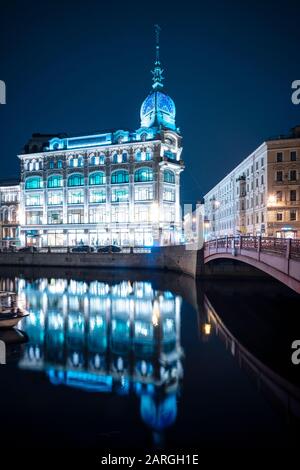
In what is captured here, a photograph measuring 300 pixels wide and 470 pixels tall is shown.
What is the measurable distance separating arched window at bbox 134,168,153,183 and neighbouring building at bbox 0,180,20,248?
29.8 metres

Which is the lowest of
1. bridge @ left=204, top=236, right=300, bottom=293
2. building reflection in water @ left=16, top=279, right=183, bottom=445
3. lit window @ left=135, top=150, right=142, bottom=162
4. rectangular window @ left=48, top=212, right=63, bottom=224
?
building reflection in water @ left=16, top=279, right=183, bottom=445

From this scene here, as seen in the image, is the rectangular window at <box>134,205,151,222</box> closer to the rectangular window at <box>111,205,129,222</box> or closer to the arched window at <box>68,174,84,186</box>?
the rectangular window at <box>111,205,129,222</box>

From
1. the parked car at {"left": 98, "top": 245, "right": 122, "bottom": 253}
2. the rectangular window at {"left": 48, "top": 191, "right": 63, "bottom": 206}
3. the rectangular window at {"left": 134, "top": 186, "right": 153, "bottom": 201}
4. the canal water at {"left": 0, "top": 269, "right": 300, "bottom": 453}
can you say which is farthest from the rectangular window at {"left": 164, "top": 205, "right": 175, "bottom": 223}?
the canal water at {"left": 0, "top": 269, "right": 300, "bottom": 453}

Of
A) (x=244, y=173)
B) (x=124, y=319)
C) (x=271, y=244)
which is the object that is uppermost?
(x=244, y=173)

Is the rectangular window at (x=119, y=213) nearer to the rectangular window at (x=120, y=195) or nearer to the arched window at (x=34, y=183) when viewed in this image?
the rectangular window at (x=120, y=195)

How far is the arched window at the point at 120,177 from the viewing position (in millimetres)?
73000

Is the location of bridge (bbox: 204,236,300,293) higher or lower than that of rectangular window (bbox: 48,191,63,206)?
lower

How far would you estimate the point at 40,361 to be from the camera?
17.1 meters

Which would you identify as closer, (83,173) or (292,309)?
(292,309)

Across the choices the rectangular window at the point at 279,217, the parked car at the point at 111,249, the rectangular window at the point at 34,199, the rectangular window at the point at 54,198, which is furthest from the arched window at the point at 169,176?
the rectangular window at the point at 34,199

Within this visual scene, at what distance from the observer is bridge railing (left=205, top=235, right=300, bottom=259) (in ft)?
61.8

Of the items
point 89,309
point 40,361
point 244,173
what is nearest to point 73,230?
point 244,173

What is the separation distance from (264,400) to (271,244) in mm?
12437
